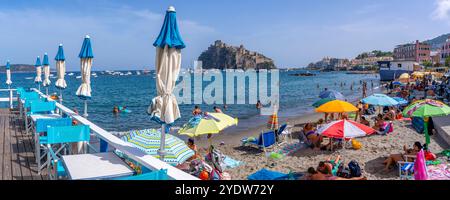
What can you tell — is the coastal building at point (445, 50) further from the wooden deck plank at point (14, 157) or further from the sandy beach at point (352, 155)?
the wooden deck plank at point (14, 157)

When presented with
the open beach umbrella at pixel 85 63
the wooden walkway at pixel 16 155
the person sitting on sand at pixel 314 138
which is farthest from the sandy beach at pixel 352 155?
the wooden walkway at pixel 16 155

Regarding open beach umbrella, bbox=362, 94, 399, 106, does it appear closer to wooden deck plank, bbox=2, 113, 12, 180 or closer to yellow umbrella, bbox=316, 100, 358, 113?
yellow umbrella, bbox=316, 100, 358, 113

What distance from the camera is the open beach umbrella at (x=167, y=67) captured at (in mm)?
4551

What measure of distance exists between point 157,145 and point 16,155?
2707mm

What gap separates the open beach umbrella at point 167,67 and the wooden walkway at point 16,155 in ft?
8.70

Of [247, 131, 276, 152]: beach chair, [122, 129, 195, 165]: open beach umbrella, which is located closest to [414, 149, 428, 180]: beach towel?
[122, 129, 195, 165]: open beach umbrella

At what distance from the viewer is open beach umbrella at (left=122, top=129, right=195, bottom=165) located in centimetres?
712

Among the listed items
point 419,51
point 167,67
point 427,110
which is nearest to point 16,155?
point 167,67

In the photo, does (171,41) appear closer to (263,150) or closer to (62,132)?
(62,132)

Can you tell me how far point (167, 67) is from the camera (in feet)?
15.5

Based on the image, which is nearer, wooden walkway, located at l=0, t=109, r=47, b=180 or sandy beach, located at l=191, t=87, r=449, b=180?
wooden walkway, located at l=0, t=109, r=47, b=180

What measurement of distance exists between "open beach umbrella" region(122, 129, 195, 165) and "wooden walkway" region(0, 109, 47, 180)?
5.73 feet

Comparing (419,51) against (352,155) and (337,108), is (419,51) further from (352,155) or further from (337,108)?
(352,155)
